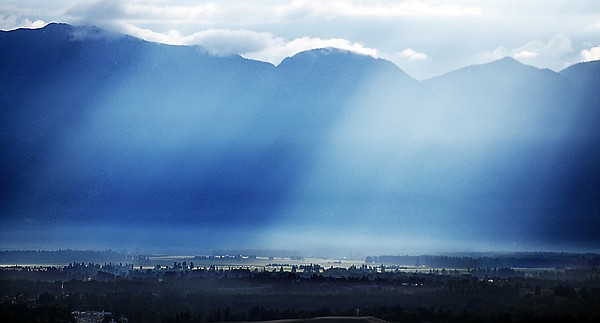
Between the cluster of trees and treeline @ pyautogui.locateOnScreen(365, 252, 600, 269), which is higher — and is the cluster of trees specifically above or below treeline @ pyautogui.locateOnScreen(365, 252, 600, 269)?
below

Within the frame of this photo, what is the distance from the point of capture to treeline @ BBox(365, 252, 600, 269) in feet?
452

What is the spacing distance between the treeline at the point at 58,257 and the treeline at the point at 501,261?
29744mm

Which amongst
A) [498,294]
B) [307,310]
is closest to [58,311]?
[307,310]

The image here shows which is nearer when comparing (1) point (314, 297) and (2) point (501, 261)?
(1) point (314, 297)

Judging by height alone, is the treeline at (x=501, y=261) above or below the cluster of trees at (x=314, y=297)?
above

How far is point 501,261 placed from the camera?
146500 millimetres

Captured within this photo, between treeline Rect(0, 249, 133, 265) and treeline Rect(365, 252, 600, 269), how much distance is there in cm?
2974

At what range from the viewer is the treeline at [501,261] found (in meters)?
138

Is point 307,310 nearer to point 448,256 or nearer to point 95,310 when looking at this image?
point 95,310

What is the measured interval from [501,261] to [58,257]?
5006 cm

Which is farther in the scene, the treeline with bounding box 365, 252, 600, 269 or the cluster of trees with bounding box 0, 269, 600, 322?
the treeline with bounding box 365, 252, 600, 269

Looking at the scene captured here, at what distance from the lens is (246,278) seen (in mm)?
124500

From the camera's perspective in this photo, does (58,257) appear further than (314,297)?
Yes

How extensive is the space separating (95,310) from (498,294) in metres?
30.2
